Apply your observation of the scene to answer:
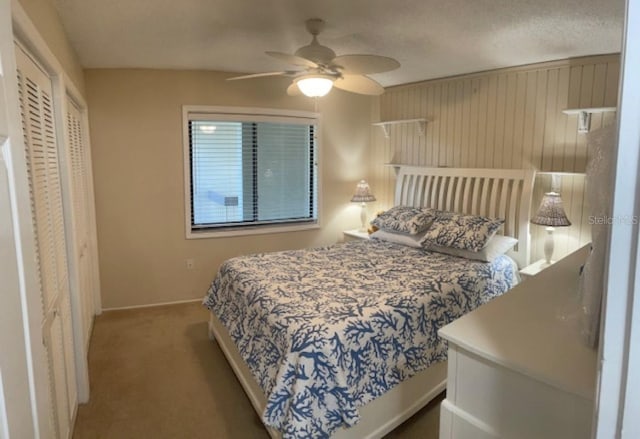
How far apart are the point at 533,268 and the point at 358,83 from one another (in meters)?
2.03

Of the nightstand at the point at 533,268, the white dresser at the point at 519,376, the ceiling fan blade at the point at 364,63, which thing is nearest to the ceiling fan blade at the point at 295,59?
the ceiling fan blade at the point at 364,63

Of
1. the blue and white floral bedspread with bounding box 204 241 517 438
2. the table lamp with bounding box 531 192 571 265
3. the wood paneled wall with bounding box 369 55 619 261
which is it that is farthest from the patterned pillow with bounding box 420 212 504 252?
the wood paneled wall with bounding box 369 55 619 261

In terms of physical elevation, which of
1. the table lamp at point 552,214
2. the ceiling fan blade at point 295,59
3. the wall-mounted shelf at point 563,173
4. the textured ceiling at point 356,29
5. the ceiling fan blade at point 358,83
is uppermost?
the textured ceiling at point 356,29

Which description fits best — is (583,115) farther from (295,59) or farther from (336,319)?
(336,319)

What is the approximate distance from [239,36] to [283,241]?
95.7 inches

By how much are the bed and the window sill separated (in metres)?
1.20

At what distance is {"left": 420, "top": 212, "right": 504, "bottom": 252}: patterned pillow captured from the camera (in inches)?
133

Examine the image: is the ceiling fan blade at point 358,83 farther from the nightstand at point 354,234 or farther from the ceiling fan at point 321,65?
the nightstand at point 354,234

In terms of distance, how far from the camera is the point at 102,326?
12.3 ft

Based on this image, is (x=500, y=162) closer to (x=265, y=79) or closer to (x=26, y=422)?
(x=265, y=79)

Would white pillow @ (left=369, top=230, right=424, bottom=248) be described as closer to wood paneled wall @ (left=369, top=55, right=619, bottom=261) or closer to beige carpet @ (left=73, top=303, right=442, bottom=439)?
wood paneled wall @ (left=369, top=55, right=619, bottom=261)

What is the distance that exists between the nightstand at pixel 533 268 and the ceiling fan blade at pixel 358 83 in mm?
1817

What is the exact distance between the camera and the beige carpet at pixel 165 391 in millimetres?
2346

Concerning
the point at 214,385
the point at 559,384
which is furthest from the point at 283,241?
the point at 559,384
